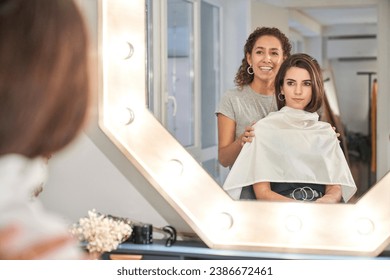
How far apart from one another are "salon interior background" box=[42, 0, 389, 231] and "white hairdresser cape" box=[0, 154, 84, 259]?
219 millimetres

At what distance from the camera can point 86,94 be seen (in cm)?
61

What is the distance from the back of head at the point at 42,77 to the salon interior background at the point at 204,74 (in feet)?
0.75

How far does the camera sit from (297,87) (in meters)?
0.83

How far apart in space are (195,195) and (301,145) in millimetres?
137

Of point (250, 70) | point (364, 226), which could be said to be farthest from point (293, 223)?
point (250, 70)

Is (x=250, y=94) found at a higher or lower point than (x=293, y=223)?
higher

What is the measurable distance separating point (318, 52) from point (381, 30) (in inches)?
2.8

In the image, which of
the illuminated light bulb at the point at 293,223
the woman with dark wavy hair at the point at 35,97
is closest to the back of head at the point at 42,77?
the woman with dark wavy hair at the point at 35,97

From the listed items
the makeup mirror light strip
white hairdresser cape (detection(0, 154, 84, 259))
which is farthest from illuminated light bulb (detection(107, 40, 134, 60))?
white hairdresser cape (detection(0, 154, 84, 259))

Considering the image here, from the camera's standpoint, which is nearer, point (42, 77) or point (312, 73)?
point (42, 77)

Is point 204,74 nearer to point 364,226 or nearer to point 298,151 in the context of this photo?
point 298,151

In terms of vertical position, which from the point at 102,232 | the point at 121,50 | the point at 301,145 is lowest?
the point at 102,232

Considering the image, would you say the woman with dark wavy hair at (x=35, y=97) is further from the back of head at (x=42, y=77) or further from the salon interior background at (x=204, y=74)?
the salon interior background at (x=204, y=74)

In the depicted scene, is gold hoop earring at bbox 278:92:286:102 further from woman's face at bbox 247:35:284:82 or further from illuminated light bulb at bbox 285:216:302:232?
illuminated light bulb at bbox 285:216:302:232
